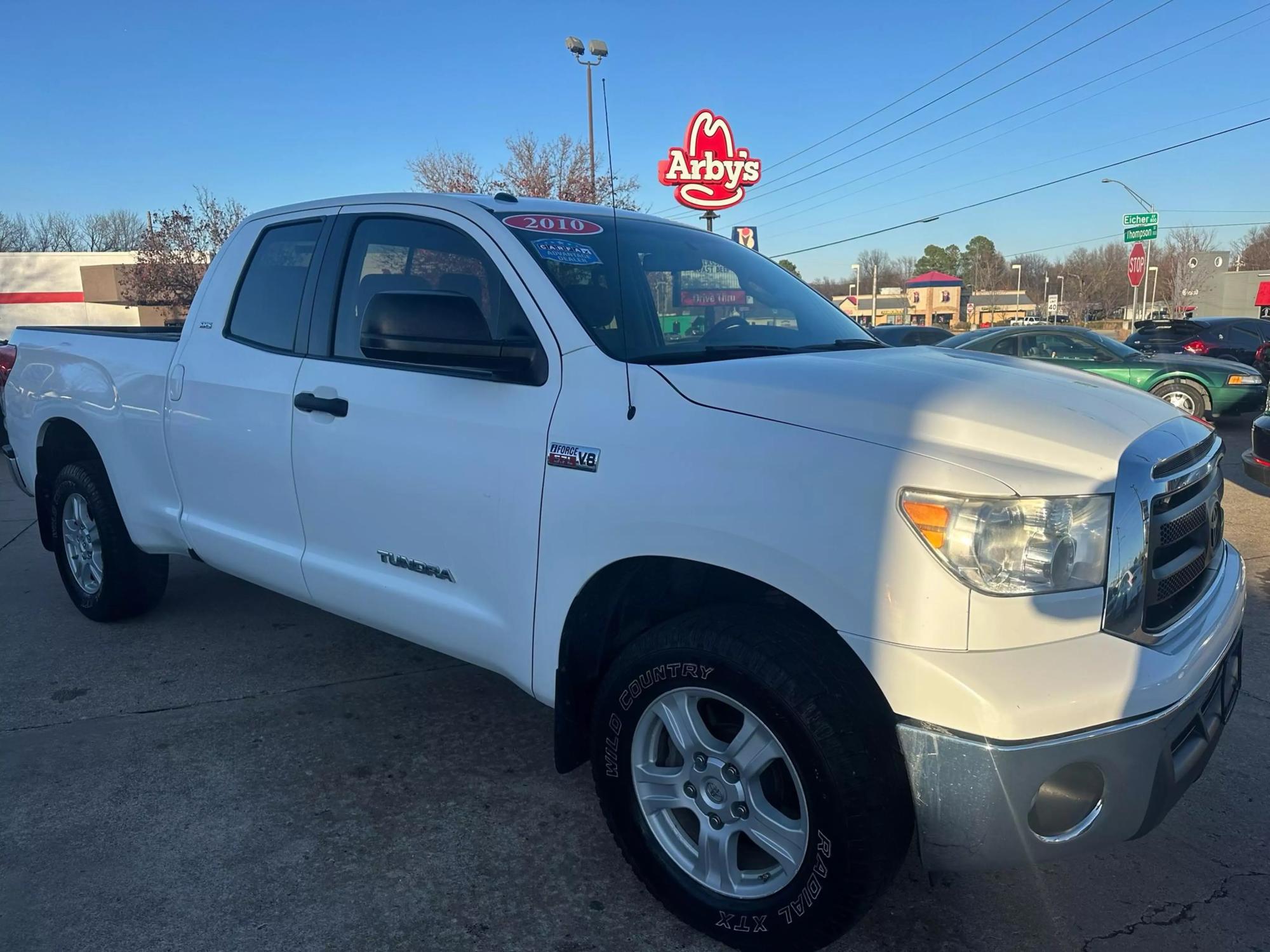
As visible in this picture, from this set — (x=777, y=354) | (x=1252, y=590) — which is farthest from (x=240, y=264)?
(x=1252, y=590)

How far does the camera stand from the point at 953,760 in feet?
6.29

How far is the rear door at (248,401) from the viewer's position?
11.5 ft

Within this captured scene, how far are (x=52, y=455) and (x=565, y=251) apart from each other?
363cm

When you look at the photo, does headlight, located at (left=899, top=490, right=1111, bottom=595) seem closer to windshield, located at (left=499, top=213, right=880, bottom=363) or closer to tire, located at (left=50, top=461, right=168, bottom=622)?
windshield, located at (left=499, top=213, right=880, bottom=363)

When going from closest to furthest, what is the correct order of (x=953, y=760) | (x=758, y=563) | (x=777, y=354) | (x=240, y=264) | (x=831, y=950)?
(x=953, y=760) < (x=758, y=563) < (x=831, y=950) < (x=777, y=354) < (x=240, y=264)

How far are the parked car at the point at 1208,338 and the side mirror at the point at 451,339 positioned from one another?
52.2 ft

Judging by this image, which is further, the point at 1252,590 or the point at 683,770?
the point at 1252,590

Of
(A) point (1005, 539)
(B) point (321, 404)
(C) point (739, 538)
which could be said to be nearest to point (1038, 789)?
(A) point (1005, 539)

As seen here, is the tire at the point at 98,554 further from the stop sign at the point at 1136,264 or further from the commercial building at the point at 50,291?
the commercial building at the point at 50,291

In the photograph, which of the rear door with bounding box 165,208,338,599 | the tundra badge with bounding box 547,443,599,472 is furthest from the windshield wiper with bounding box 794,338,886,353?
the rear door with bounding box 165,208,338,599

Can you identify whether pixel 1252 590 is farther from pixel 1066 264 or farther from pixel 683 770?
pixel 1066 264

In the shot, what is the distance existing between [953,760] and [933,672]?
0.19m

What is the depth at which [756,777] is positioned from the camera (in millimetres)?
2258

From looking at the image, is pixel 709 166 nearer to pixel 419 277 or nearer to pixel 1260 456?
pixel 1260 456
